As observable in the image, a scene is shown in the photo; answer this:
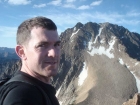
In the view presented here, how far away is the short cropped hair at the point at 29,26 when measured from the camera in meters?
4.43

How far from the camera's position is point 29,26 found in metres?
4.48

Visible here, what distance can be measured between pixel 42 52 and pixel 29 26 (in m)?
0.63

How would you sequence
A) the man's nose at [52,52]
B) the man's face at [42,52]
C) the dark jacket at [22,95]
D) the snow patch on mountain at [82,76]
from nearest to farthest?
1. the dark jacket at [22,95]
2. the man's face at [42,52]
3. the man's nose at [52,52]
4. the snow patch on mountain at [82,76]

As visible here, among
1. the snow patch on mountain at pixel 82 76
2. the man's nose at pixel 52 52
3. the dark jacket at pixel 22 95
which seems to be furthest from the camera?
the snow patch on mountain at pixel 82 76

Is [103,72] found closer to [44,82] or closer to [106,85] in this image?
[106,85]

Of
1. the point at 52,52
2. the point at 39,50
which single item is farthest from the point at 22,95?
the point at 52,52

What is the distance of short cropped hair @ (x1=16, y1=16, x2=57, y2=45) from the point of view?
4430 millimetres

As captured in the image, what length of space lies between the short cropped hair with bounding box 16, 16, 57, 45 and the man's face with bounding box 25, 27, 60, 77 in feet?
0.27

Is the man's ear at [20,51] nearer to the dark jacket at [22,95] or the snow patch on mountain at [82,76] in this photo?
the dark jacket at [22,95]

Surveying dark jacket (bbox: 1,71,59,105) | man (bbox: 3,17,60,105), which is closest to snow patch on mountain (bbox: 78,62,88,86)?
man (bbox: 3,17,60,105)

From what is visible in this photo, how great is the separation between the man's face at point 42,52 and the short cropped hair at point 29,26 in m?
0.08

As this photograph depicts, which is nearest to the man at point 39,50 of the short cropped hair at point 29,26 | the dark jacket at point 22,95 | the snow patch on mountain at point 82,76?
the short cropped hair at point 29,26

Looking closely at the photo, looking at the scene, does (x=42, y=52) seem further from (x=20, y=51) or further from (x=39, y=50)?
(x=20, y=51)

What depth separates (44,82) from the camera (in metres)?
4.55
